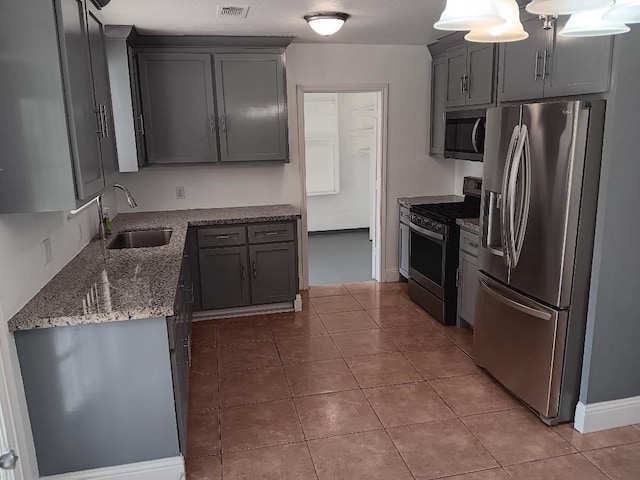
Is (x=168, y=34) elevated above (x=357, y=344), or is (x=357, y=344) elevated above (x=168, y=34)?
(x=168, y=34)

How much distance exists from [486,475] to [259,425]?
3.96 feet

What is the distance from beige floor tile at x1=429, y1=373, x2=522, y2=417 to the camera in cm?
291

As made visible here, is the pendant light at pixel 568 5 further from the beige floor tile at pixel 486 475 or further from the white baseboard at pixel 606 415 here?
the white baseboard at pixel 606 415

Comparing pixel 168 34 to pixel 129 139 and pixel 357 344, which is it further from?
pixel 357 344

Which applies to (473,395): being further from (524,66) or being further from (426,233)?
(524,66)

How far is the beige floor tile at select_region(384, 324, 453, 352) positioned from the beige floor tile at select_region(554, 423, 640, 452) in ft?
3.79

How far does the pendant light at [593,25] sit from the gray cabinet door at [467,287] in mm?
2258

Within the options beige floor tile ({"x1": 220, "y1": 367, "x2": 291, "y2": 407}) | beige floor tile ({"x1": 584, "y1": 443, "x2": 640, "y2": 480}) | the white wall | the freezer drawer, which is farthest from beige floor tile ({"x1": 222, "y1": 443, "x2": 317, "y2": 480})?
the white wall

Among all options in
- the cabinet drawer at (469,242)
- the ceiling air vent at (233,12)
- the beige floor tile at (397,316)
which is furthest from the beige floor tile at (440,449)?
the ceiling air vent at (233,12)

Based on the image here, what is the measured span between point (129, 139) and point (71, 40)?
6.13 ft

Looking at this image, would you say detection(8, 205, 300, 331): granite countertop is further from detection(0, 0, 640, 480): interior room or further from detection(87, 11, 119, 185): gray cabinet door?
detection(87, 11, 119, 185): gray cabinet door

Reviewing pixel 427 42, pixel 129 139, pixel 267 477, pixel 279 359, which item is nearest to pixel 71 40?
pixel 129 139

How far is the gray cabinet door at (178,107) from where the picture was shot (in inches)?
160

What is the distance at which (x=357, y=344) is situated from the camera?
3.78m
